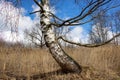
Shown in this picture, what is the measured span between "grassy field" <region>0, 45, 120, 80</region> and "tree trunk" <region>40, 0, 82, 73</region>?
20 cm

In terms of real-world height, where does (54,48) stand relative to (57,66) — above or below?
above

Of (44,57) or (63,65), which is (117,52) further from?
(63,65)

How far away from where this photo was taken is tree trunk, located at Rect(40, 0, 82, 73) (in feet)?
18.1

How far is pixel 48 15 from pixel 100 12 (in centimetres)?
136

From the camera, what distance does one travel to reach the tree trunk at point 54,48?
5512 mm

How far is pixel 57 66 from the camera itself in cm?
730

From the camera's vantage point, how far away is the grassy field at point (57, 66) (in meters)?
5.84

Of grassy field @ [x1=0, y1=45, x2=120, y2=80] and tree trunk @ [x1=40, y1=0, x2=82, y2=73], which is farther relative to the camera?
grassy field @ [x1=0, y1=45, x2=120, y2=80]

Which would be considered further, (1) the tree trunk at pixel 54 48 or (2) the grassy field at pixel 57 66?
(2) the grassy field at pixel 57 66

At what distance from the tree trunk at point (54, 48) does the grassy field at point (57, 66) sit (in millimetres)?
196

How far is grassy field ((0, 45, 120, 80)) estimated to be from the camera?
5.84 metres

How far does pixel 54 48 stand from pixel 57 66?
1.90 metres

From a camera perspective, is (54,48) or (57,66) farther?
(57,66)

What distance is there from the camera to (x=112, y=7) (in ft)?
19.0
